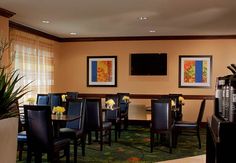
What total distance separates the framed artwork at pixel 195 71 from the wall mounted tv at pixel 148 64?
0.52m

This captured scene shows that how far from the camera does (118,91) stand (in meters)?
9.63

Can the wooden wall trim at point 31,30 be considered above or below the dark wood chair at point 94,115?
above

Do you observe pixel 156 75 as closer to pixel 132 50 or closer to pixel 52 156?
pixel 132 50

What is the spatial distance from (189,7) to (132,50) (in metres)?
4.00

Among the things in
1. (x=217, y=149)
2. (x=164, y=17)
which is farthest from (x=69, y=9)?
(x=217, y=149)

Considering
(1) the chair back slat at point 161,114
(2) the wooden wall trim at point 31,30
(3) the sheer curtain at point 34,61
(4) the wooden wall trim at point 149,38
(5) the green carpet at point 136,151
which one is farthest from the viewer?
(4) the wooden wall trim at point 149,38

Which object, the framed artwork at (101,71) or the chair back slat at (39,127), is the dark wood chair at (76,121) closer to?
the chair back slat at (39,127)

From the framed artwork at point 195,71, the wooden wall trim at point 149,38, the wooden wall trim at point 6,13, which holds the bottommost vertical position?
the framed artwork at point 195,71

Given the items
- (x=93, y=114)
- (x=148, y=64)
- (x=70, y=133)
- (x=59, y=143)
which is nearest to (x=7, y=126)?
(x=59, y=143)

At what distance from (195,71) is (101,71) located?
2.81 metres

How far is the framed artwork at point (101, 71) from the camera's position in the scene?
31.6ft

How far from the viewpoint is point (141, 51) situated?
948cm

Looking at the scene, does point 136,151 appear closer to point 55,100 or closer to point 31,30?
point 55,100

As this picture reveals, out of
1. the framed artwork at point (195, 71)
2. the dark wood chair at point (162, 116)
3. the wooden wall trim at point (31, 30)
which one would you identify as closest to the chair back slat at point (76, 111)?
the dark wood chair at point (162, 116)
